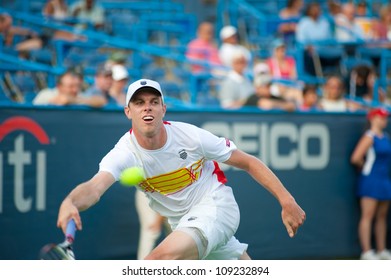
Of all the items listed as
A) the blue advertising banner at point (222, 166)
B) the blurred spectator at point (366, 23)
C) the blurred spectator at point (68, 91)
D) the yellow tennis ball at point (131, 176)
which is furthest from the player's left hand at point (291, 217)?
the blurred spectator at point (366, 23)

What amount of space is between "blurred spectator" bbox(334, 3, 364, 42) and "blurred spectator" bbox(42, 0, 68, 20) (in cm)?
472

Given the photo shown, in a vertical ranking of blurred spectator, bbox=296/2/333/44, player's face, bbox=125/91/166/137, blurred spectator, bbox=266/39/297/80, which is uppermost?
blurred spectator, bbox=296/2/333/44

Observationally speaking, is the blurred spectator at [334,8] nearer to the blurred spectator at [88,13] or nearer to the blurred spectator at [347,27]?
the blurred spectator at [347,27]

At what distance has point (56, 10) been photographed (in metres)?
13.9

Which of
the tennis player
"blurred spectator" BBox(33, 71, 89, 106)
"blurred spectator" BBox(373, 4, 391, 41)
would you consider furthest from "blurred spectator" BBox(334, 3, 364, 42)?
the tennis player

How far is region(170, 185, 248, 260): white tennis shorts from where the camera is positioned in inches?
237

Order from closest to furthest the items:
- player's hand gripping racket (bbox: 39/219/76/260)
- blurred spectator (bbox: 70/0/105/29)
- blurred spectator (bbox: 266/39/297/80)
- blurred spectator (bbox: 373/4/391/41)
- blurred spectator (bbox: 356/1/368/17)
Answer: player's hand gripping racket (bbox: 39/219/76/260), blurred spectator (bbox: 266/39/297/80), blurred spectator (bbox: 70/0/105/29), blurred spectator (bbox: 373/4/391/41), blurred spectator (bbox: 356/1/368/17)

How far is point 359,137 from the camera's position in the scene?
35.9 ft

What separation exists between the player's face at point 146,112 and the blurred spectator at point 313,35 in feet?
25.5

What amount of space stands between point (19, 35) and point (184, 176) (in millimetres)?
7174

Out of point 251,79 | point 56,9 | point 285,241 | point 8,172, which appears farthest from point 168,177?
point 56,9

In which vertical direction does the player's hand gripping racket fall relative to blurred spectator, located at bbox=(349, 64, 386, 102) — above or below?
below

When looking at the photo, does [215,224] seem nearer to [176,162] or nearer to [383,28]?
[176,162]
